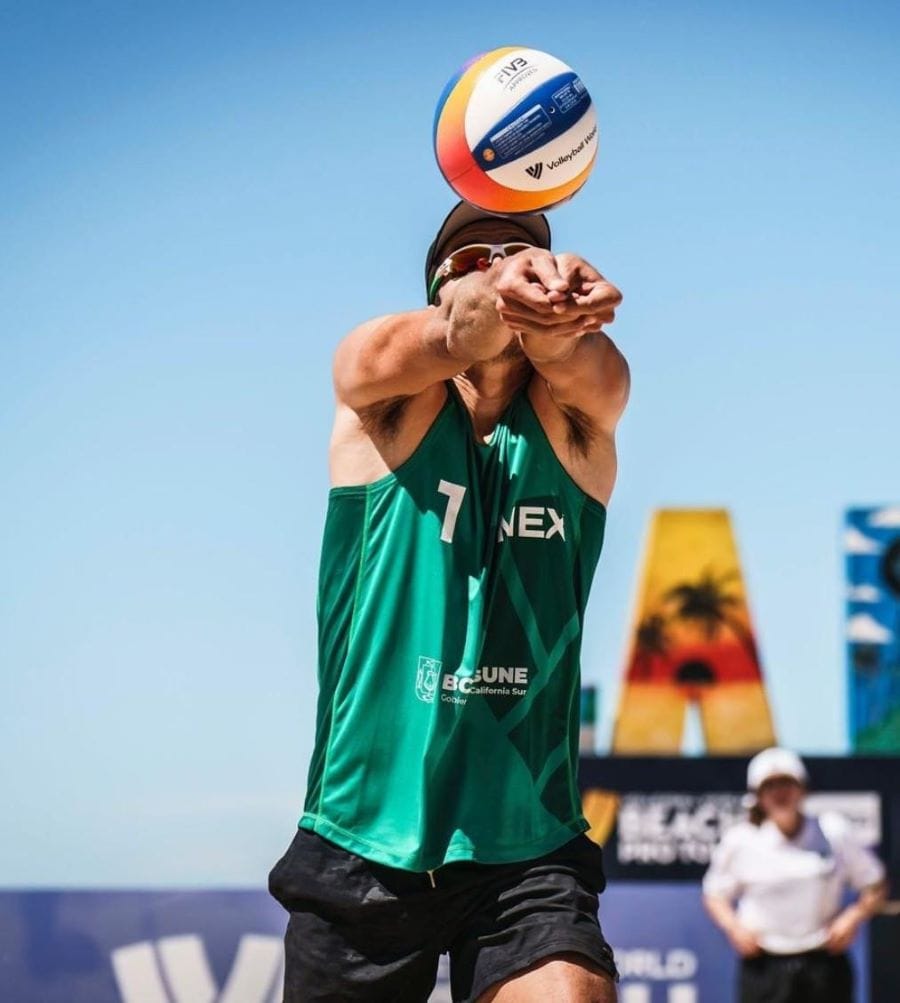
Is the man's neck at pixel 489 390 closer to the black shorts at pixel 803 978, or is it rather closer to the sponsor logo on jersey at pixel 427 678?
the sponsor logo on jersey at pixel 427 678

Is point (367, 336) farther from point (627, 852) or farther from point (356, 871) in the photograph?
point (627, 852)

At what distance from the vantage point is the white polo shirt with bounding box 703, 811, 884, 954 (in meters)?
11.2

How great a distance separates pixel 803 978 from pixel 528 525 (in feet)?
25.1

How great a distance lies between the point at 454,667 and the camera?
167 inches

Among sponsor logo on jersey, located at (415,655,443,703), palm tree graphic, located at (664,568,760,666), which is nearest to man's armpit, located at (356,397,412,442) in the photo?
sponsor logo on jersey, located at (415,655,443,703)

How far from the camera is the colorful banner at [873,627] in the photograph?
13.0m

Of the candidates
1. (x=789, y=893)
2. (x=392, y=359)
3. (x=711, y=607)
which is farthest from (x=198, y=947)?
(x=392, y=359)

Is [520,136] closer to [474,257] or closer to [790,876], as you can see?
[474,257]

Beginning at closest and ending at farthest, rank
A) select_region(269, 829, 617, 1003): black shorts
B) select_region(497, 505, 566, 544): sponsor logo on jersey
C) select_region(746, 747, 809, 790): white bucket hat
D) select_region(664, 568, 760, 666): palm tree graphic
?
select_region(269, 829, 617, 1003): black shorts < select_region(497, 505, 566, 544): sponsor logo on jersey < select_region(746, 747, 809, 790): white bucket hat < select_region(664, 568, 760, 666): palm tree graphic

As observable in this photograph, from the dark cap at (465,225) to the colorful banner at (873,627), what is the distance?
29.3 feet

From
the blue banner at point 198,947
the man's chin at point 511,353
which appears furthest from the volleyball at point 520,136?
the blue banner at point 198,947

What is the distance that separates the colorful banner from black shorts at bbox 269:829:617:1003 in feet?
29.9

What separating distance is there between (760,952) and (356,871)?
7590 millimetres

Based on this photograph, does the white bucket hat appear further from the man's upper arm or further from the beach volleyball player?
the man's upper arm
